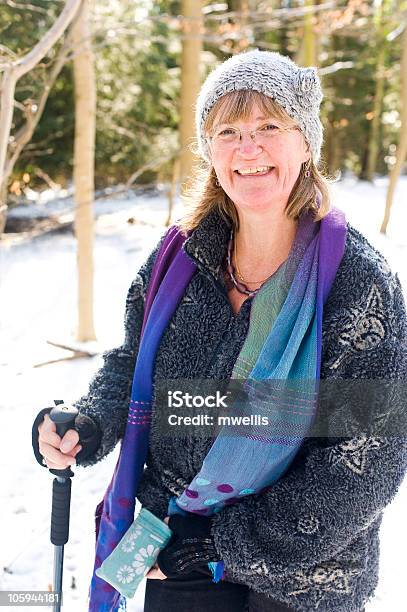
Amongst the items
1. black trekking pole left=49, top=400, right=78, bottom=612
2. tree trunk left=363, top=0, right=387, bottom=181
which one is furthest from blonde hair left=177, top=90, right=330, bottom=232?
tree trunk left=363, top=0, right=387, bottom=181

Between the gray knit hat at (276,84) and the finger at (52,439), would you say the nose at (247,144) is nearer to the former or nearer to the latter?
the gray knit hat at (276,84)

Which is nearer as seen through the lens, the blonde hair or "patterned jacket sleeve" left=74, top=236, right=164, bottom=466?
the blonde hair

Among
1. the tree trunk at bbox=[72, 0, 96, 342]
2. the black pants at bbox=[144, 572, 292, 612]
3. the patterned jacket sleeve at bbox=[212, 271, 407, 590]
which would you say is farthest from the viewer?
Result: the tree trunk at bbox=[72, 0, 96, 342]

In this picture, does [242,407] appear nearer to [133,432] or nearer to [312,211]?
[133,432]

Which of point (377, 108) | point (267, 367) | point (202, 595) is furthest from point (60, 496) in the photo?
point (377, 108)

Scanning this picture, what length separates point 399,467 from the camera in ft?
4.84

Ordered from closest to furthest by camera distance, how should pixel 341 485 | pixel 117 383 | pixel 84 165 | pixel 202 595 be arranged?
pixel 341 485 → pixel 202 595 → pixel 117 383 → pixel 84 165

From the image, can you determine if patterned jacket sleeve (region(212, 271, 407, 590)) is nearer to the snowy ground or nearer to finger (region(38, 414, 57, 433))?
the snowy ground

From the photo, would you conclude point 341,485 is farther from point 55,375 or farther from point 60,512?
point 55,375

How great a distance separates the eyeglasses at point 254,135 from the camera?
5.17 feet

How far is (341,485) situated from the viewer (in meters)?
1.44

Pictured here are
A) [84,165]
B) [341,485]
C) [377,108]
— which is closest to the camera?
[341,485]

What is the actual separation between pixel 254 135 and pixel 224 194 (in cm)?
30

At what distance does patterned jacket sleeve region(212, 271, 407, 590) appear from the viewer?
1.44m
